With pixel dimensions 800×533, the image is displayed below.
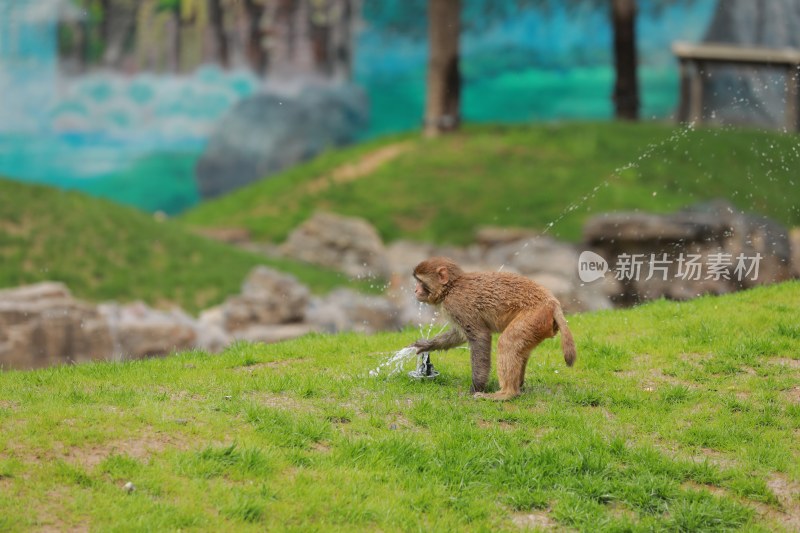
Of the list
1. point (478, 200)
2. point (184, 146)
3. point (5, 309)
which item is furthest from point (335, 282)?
point (184, 146)

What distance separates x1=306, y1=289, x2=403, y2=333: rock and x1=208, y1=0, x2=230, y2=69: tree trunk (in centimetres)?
1653

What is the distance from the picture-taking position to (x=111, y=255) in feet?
73.0

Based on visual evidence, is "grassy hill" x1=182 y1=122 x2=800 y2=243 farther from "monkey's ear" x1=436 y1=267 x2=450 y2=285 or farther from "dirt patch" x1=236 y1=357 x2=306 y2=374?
"monkey's ear" x1=436 y1=267 x2=450 y2=285

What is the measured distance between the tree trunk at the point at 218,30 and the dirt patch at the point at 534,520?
2985 cm

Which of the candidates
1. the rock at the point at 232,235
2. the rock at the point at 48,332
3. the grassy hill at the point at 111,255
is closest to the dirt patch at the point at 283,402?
the rock at the point at 48,332

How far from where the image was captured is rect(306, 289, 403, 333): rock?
18797 mm

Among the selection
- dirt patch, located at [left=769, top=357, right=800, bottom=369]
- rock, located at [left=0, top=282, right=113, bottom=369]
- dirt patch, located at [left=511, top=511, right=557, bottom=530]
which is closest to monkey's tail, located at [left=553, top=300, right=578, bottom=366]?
dirt patch, located at [left=511, top=511, right=557, bottom=530]

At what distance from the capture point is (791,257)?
706 inches

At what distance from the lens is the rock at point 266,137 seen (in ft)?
110

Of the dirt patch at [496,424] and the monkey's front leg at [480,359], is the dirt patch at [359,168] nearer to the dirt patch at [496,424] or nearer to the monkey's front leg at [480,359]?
the monkey's front leg at [480,359]

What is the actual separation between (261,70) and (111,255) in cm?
1374

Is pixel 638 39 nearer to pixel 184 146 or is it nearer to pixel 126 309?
pixel 184 146

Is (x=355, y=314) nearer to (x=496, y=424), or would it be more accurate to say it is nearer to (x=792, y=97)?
(x=496, y=424)

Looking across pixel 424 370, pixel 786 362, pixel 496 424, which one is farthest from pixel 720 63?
pixel 496 424
